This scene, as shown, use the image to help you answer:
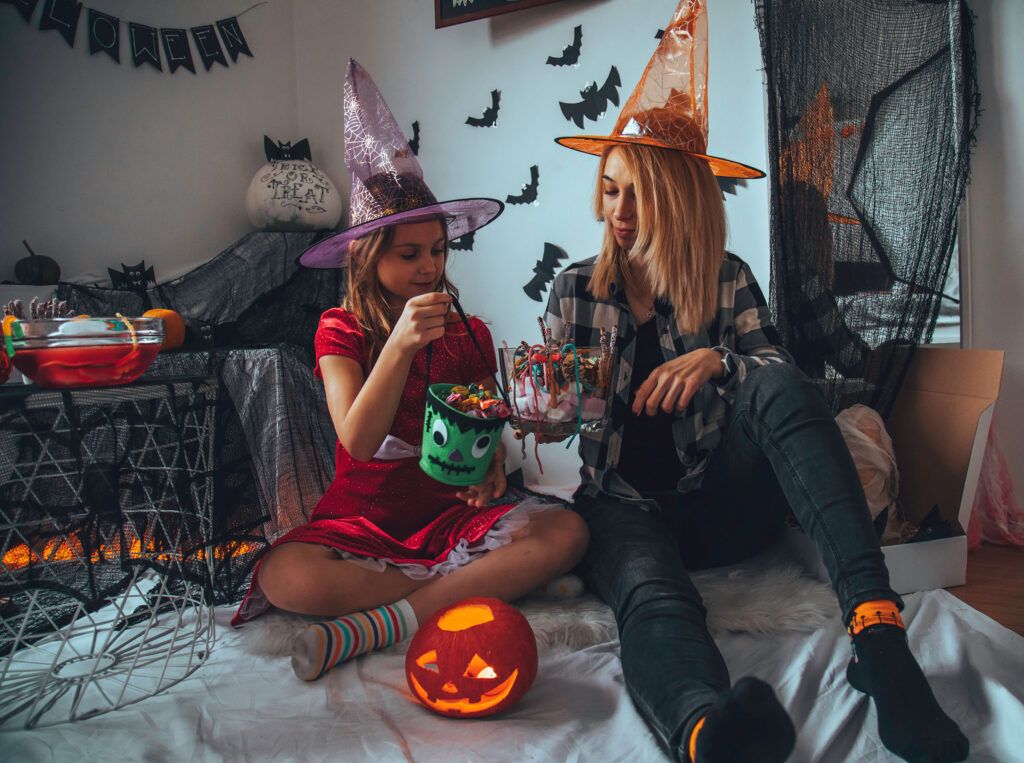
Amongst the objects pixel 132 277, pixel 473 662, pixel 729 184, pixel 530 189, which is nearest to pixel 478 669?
pixel 473 662

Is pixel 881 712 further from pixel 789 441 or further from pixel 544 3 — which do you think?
pixel 544 3

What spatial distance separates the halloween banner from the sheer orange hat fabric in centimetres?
151

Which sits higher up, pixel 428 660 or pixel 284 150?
pixel 284 150

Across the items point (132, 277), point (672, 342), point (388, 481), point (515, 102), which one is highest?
point (515, 102)

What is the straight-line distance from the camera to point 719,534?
1113 millimetres

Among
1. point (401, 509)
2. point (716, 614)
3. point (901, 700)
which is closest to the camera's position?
point (901, 700)

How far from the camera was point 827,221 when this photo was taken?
1357mm

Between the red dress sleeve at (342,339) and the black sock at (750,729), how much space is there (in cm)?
76

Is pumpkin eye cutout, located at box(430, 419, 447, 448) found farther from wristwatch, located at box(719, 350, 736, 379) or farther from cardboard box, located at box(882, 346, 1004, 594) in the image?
cardboard box, located at box(882, 346, 1004, 594)

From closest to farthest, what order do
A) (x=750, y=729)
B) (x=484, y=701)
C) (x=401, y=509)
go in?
(x=750, y=729)
(x=484, y=701)
(x=401, y=509)

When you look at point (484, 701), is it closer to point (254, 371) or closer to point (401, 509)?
point (401, 509)

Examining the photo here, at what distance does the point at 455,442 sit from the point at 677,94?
28.1 inches

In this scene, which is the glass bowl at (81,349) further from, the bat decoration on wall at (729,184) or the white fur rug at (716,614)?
the bat decoration on wall at (729,184)

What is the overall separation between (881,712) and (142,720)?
0.85 meters
